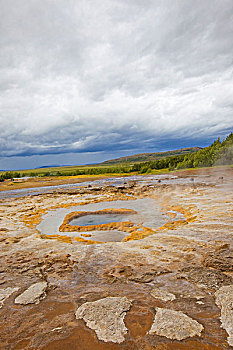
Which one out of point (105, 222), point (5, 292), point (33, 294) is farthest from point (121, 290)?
point (105, 222)

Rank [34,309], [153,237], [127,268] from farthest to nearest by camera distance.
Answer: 1. [153,237]
2. [127,268]
3. [34,309]

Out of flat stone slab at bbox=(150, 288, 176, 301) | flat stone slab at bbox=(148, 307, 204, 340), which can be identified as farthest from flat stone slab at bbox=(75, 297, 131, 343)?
flat stone slab at bbox=(150, 288, 176, 301)

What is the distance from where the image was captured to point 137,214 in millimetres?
17844

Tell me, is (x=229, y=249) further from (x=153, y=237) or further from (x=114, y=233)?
(x=114, y=233)

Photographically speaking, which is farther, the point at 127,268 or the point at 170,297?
the point at 127,268

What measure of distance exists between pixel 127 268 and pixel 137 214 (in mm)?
10603

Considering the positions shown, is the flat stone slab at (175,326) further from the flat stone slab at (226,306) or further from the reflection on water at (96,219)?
the reflection on water at (96,219)

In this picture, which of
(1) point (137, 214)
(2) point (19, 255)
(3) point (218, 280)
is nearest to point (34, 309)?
(2) point (19, 255)

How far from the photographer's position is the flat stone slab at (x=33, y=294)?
220 inches

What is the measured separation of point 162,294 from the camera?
17.9 feet

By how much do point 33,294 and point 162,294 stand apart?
424 centimetres

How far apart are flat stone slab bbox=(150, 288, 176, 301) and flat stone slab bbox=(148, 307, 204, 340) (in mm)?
755

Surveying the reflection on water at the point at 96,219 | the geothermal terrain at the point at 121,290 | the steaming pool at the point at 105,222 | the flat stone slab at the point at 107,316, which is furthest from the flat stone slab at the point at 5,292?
the reflection on water at the point at 96,219

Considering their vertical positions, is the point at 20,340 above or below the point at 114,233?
above
